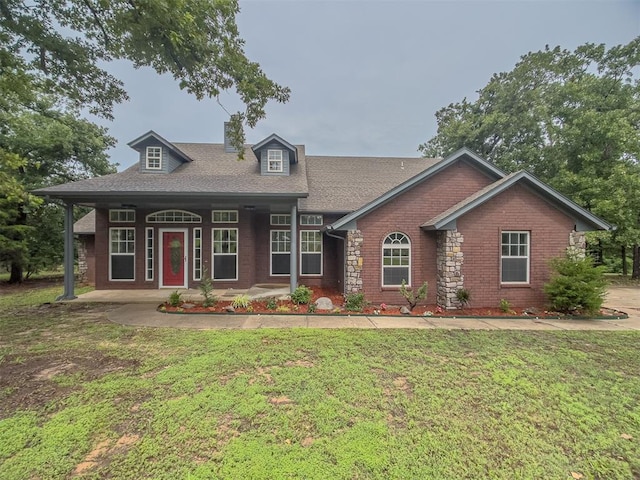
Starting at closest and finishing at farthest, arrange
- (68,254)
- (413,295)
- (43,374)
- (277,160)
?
(43,374), (413,295), (68,254), (277,160)

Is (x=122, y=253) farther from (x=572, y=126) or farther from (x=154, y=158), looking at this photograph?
(x=572, y=126)

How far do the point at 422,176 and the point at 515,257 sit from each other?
393 centimetres

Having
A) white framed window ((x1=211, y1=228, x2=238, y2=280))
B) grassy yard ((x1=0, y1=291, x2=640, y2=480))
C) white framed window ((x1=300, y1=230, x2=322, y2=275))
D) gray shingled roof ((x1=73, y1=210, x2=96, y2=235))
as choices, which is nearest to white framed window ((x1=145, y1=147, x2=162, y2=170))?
white framed window ((x1=211, y1=228, x2=238, y2=280))

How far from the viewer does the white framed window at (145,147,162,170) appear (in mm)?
12016

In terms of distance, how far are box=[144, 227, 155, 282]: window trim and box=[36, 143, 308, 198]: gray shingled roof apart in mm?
2176

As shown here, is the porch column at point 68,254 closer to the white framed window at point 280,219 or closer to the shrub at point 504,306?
the white framed window at point 280,219

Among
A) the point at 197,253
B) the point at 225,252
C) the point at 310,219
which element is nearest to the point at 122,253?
the point at 197,253

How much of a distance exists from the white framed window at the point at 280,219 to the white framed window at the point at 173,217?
3.02 metres

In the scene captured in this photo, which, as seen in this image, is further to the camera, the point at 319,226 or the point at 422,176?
the point at 319,226

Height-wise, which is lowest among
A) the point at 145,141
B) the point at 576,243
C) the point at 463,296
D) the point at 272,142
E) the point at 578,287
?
the point at 463,296

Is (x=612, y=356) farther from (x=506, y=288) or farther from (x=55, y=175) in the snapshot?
(x=55, y=175)

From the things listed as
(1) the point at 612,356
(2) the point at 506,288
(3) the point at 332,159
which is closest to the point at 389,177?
(3) the point at 332,159

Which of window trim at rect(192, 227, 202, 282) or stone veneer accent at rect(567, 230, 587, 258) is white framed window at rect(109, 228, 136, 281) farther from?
stone veneer accent at rect(567, 230, 587, 258)

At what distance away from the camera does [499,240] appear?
864 cm
